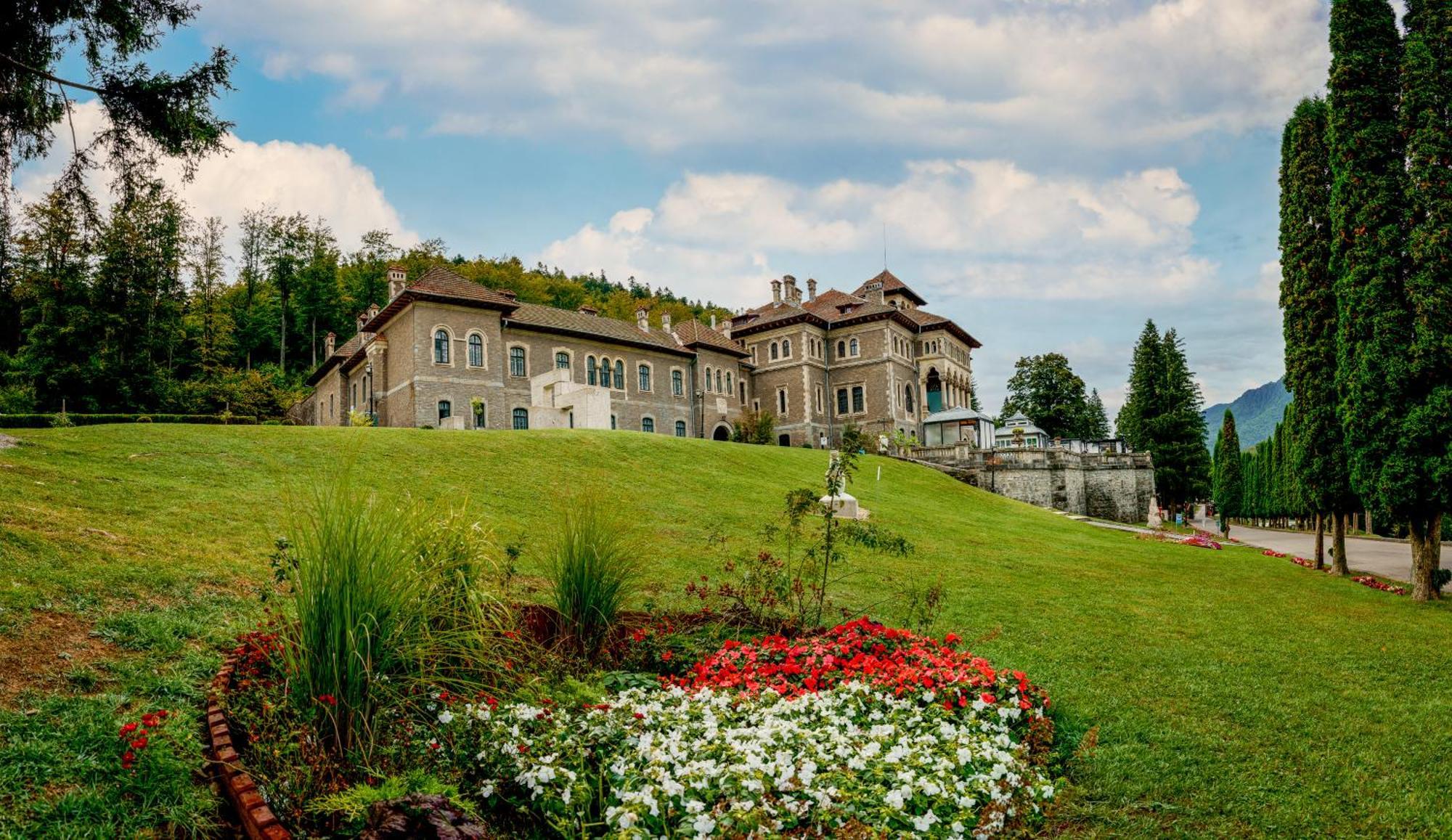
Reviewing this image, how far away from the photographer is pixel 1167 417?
45.4 metres

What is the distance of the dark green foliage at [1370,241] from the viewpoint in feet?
40.2

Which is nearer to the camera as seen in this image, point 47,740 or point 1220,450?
point 47,740

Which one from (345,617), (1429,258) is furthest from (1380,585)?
(345,617)

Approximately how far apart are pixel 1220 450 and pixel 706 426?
37010mm

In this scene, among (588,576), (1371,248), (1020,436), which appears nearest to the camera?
(588,576)

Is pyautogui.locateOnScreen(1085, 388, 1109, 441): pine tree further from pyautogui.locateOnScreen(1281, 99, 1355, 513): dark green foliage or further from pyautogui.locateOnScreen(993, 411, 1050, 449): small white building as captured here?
pyautogui.locateOnScreen(1281, 99, 1355, 513): dark green foliage

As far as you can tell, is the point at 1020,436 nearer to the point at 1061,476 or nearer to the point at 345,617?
the point at 1061,476

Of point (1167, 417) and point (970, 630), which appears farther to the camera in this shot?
point (1167, 417)

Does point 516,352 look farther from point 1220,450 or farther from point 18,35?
point 1220,450

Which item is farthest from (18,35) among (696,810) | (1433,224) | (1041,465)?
(1041,465)

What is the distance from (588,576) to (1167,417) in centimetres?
4858

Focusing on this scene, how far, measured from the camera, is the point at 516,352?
3450cm

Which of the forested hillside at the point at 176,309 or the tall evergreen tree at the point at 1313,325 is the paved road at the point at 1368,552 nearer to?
the tall evergreen tree at the point at 1313,325

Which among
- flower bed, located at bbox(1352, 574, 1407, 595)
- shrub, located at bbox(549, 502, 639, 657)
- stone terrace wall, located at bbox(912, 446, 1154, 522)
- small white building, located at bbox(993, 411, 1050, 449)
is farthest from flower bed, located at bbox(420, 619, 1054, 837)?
small white building, located at bbox(993, 411, 1050, 449)
